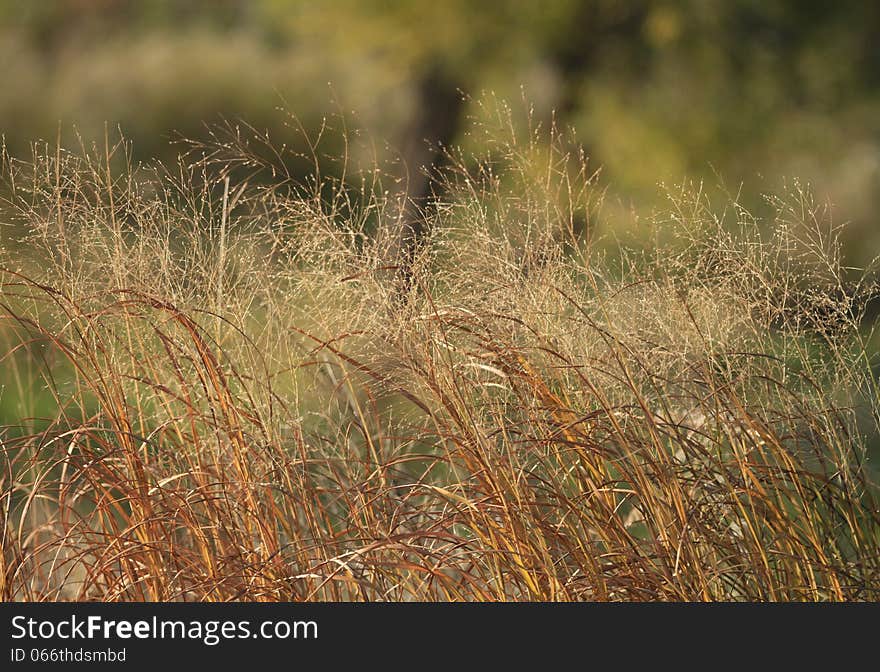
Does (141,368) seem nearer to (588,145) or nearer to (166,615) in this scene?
(166,615)

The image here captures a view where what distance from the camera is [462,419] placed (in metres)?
1.47

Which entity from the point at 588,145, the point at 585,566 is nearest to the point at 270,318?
the point at 585,566

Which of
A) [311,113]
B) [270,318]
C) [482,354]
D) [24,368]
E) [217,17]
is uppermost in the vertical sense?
[217,17]

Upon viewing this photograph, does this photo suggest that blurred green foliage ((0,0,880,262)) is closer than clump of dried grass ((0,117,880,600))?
No

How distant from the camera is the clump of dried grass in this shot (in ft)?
4.88

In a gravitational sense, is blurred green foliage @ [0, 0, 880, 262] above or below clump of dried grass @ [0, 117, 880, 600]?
above

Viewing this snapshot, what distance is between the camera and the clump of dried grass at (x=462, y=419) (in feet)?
4.88

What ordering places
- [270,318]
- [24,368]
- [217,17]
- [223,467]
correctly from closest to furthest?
1. [223,467]
2. [270,318]
3. [24,368]
4. [217,17]

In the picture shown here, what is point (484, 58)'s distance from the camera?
536 centimetres

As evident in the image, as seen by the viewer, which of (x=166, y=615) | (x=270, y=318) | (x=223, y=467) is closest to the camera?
(x=166, y=615)

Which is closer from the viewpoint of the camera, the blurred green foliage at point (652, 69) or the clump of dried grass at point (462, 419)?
the clump of dried grass at point (462, 419)

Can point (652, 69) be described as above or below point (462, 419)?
above

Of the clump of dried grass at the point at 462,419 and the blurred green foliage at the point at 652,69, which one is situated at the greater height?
the blurred green foliage at the point at 652,69

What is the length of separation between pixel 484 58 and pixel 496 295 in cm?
399
